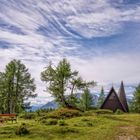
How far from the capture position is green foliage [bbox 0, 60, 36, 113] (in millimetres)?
69125

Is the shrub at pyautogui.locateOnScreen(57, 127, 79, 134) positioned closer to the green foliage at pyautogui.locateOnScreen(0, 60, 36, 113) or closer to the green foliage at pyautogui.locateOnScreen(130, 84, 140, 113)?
the green foliage at pyautogui.locateOnScreen(0, 60, 36, 113)

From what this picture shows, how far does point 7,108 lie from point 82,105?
2385 cm

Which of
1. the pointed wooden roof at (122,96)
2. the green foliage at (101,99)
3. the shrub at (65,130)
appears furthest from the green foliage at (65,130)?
the green foliage at (101,99)

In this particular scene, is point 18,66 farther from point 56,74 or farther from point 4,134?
point 4,134

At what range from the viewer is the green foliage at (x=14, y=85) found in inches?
2721

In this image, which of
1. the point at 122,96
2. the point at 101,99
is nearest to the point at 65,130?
the point at 122,96

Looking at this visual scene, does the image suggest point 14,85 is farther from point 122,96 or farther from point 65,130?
point 65,130

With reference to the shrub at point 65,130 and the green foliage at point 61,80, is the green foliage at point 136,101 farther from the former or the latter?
the shrub at point 65,130

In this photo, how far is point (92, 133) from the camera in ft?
80.7

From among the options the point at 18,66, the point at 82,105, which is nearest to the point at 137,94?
the point at 82,105

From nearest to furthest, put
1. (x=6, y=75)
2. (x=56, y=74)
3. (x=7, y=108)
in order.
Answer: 1. (x=56, y=74)
2. (x=6, y=75)
3. (x=7, y=108)

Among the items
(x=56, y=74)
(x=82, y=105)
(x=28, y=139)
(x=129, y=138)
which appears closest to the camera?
(x=28, y=139)

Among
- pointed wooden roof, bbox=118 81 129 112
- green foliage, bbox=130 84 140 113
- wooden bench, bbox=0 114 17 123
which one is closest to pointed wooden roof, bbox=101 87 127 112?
pointed wooden roof, bbox=118 81 129 112

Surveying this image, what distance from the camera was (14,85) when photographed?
7012 centimetres
